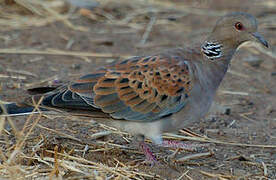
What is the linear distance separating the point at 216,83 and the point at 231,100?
1.68 meters

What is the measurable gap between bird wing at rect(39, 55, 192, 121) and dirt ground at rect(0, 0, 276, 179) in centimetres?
22

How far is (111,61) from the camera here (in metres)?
6.23

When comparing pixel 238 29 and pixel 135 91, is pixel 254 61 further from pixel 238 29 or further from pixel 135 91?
pixel 135 91

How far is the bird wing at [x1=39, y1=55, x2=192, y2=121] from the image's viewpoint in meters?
3.77

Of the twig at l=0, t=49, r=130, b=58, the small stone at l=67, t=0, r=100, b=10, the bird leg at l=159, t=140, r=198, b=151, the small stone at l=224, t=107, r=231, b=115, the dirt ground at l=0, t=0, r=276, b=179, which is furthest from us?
the small stone at l=67, t=0, r=100, b=10

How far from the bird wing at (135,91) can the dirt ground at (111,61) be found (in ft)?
0.73

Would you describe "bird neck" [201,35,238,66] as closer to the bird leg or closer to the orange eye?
the orange eye

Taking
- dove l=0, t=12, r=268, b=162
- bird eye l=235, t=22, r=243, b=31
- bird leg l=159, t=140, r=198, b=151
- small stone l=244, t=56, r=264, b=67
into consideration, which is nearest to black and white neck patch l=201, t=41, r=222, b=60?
dove l=0, t=12, r=268, b=162

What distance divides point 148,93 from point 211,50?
1.81ft

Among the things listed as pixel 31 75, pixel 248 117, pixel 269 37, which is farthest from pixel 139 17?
pixel 248 117

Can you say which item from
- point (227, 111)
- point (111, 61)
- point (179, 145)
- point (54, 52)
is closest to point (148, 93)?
point (179, 145)

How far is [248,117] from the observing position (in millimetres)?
5094

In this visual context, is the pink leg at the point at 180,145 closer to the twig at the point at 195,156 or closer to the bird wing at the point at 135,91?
the twig at the point at 195,156

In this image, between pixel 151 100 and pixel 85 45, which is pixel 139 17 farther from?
pixel 151 100
